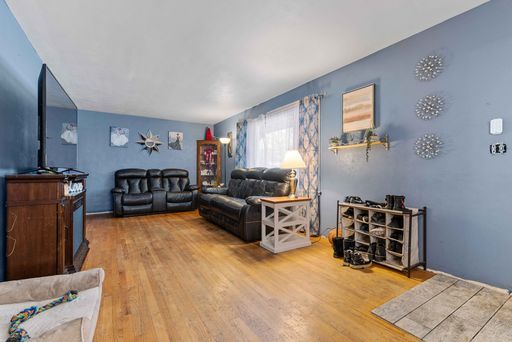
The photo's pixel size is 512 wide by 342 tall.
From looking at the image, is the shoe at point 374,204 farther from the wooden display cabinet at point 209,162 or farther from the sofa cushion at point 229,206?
the wooden display cabinet at point 209,162

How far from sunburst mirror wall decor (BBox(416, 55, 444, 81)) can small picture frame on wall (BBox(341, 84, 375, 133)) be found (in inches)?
19.9

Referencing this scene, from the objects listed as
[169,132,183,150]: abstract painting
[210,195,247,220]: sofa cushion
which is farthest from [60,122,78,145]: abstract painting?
[169,132,183,150]: abstract painting

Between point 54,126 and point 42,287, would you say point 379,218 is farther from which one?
point 54,126

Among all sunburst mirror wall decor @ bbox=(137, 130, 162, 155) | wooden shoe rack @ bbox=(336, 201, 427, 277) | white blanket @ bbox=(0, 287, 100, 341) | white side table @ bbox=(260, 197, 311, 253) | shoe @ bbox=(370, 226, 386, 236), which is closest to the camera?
white blanket @ bbox=(0, 287, 100, 341)

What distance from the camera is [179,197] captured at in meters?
5.70

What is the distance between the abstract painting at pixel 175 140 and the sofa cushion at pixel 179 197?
60.5 inches

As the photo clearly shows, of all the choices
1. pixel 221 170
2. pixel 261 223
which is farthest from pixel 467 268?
pixel 221 170

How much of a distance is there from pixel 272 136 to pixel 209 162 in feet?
9.02

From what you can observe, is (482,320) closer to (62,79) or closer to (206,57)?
(206,57)

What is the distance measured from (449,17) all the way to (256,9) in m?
1.90

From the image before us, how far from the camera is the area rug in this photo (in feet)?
4.99

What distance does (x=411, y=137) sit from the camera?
2598 mm

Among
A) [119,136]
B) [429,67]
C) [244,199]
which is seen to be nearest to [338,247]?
[244,199]

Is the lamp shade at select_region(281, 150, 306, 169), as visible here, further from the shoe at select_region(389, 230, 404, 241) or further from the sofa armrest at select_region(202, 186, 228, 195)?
the sofa armrest at select_region(202, 186, 228, 195)
